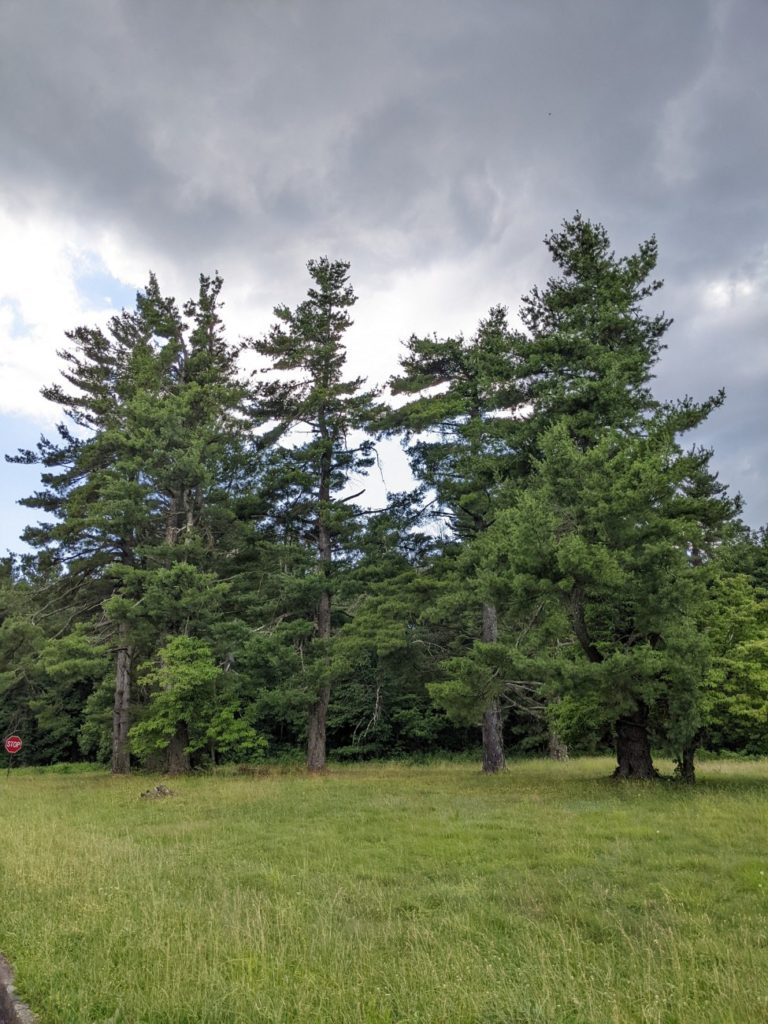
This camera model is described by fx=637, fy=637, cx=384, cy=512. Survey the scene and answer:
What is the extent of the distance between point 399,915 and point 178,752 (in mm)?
19709

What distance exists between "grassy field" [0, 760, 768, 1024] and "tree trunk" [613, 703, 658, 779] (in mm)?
3800

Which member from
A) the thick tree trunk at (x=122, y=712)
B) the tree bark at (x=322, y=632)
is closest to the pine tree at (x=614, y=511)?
the tree bark at (x=322, y=632)

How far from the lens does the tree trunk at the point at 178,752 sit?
2364cm

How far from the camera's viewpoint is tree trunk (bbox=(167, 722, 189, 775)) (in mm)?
23641

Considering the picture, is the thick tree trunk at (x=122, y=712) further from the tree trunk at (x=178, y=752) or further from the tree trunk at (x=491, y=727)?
the tree trunk at (x=491, y=727)

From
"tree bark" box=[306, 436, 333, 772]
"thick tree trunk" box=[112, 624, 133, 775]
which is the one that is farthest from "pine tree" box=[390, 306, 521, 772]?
"thick tree trunk" box=[112, 624, 133, 775]

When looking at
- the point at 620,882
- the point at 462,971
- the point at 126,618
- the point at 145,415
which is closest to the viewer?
the point at 462,971

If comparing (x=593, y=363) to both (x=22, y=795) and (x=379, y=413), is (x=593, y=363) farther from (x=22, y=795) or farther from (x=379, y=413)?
(x=22, y=795)

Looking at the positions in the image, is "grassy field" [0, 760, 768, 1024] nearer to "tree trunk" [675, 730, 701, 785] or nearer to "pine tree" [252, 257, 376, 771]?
"tree trunk" [675, 730, 701, 785]

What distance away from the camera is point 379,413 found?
25.0m

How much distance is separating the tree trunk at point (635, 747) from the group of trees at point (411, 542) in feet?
0.23

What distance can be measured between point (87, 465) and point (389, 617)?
13.6m

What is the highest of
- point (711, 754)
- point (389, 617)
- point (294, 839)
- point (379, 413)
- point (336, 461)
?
point (379, 413)

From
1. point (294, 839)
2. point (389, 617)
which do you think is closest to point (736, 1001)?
point (294, 839)
